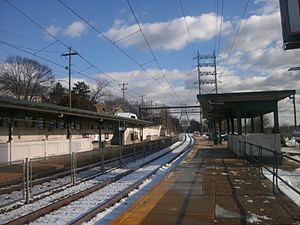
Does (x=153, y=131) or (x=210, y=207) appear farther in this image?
(x=153, y=131)

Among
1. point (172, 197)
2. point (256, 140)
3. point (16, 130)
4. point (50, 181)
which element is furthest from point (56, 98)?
point (172, 197)

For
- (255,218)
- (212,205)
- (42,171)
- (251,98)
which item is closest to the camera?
(255,218)

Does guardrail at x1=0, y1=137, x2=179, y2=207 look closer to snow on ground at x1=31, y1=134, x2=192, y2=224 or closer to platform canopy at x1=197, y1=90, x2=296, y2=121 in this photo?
snow on ground at x1=31, y1=134, x2=192, y2=224

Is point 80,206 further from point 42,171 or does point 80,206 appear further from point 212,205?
point 42,171

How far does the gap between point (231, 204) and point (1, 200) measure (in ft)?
20.9

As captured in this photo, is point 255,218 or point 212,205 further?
point 212,205

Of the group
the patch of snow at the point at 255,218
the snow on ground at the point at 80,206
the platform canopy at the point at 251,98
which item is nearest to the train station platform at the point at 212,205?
the patch of snow at the point at 255,218

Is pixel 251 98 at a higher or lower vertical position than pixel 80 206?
higher

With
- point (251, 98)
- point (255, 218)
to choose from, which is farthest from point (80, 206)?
point (251, 98)

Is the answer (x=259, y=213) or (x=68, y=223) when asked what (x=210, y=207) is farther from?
(x=68, y=223)

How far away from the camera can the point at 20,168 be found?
12.2 m

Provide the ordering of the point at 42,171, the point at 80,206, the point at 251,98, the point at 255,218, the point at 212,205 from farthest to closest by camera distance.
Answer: the point at 251,98
the point at 42,171
the point at 80,206
the point at 212,205
the point at 255,218

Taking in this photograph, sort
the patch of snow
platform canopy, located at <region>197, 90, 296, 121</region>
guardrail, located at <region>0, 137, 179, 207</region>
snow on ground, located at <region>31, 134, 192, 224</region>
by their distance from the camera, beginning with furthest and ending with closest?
platform canopy, located at <region>197, 90, 296, 121</region> → guardrail, located at <region>0, 137, 179, 207</region> → snow on ground, located at <region>31, 134, 192, 224</region> → the patch of snow

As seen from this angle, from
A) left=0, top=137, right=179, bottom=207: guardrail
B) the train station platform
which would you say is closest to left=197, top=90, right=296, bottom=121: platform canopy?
left=0, top=137, right=179, bottom=207: guardrail
